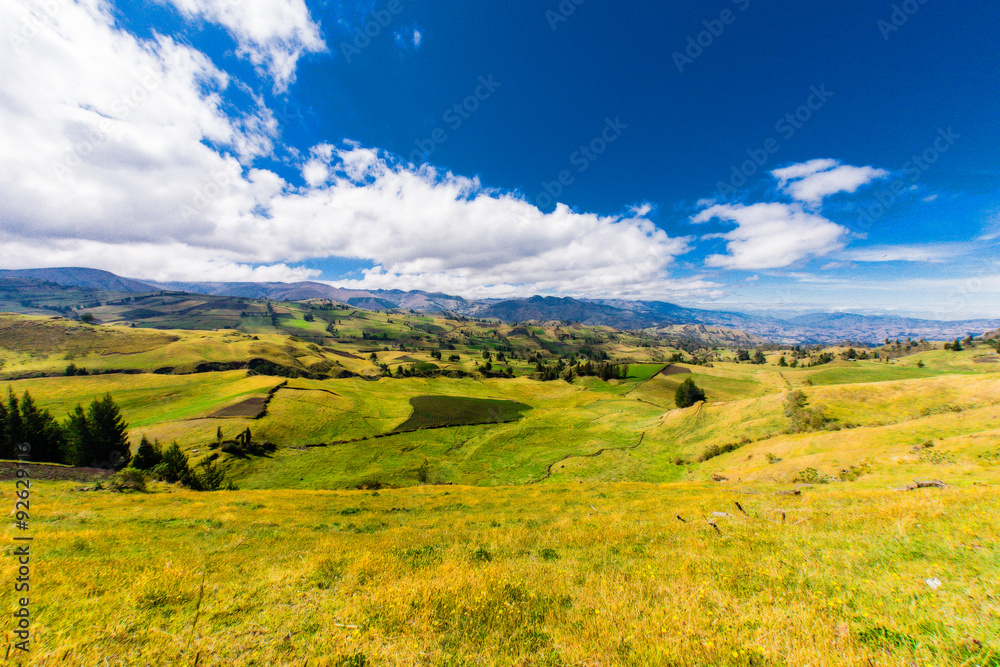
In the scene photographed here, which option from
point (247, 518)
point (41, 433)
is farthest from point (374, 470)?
point (41, 433)

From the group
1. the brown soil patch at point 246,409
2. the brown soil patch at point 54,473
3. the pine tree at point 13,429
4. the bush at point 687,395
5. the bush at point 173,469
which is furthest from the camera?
the bush at point 687,395

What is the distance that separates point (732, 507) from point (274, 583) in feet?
71.4

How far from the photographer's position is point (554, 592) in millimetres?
9281

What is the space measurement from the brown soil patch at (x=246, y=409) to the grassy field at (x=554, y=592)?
71.5 m

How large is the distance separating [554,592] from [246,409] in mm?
95220

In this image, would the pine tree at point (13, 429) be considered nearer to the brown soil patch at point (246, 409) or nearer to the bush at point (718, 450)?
the brown soil patch at point (246, 409)

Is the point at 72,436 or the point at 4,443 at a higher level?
the point at 4,443

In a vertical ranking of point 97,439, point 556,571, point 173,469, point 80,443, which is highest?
point 556,571

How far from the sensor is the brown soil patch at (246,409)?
77.0 metres

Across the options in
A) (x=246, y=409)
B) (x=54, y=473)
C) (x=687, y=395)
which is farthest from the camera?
(x=687, y=395)

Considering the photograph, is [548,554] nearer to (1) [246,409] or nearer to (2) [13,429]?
(2) [13,429]

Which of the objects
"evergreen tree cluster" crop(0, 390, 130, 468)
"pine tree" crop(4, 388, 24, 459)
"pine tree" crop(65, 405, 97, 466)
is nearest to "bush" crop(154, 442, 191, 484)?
"evergreen tree cluster" crop(0, 390, 130, 468)

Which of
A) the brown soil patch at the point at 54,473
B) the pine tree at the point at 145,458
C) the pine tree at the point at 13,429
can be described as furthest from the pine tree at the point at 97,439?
the brown soil patch at the point at 54,473

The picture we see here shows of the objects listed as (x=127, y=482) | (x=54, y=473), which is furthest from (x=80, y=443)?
(x=127, y=482)
